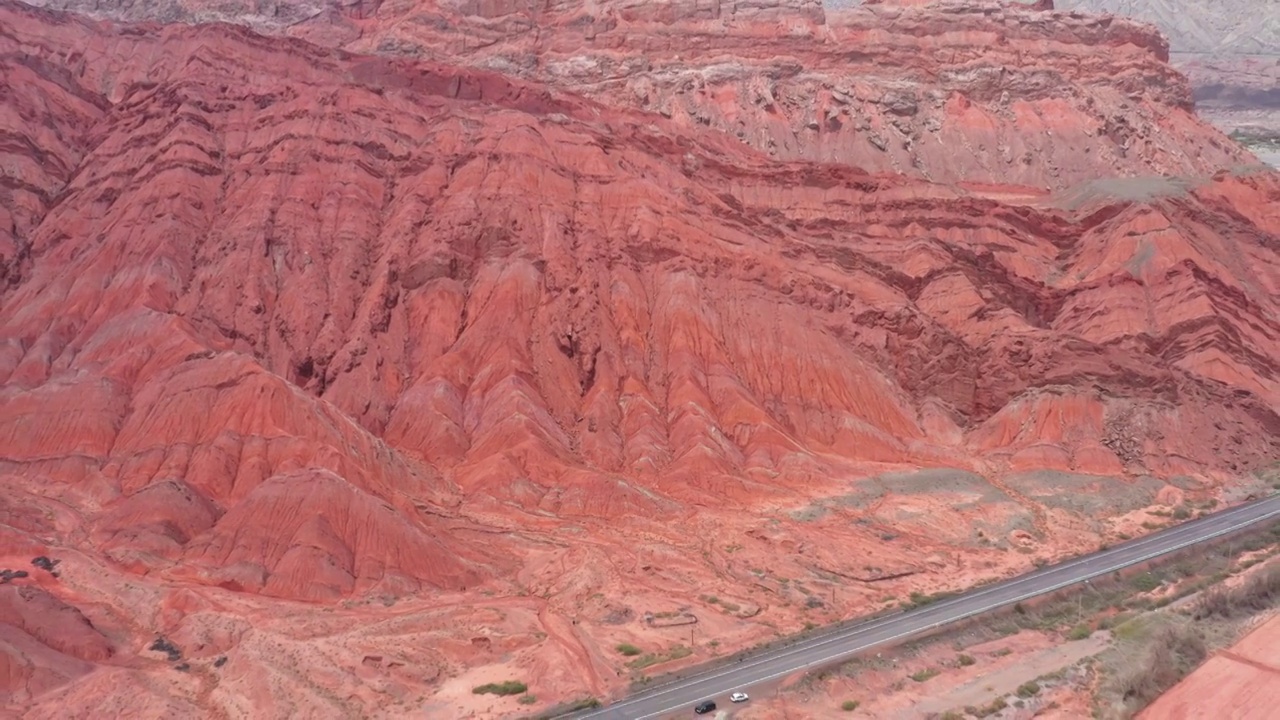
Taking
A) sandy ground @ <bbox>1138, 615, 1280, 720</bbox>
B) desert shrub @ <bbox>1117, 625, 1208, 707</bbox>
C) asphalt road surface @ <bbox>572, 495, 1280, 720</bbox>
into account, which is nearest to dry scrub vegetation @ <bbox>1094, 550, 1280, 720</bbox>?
desert shrub @ <bbox>1117, 625, 1208, 707</bbox>

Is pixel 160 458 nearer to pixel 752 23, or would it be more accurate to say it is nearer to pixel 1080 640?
pixel 1080 640

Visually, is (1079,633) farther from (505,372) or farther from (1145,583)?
(505,372)

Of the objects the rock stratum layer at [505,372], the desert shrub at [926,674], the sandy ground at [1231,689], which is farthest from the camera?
the rock stratum layer at [505,372]

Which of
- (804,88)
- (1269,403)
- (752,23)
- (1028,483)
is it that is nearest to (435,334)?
(1028,483)

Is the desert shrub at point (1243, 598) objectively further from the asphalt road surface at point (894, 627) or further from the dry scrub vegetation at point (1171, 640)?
the asphalt road surface at point (894, 627)

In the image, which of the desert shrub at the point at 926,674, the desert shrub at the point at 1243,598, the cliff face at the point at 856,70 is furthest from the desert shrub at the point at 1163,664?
the cliff face at the point at 856,70
